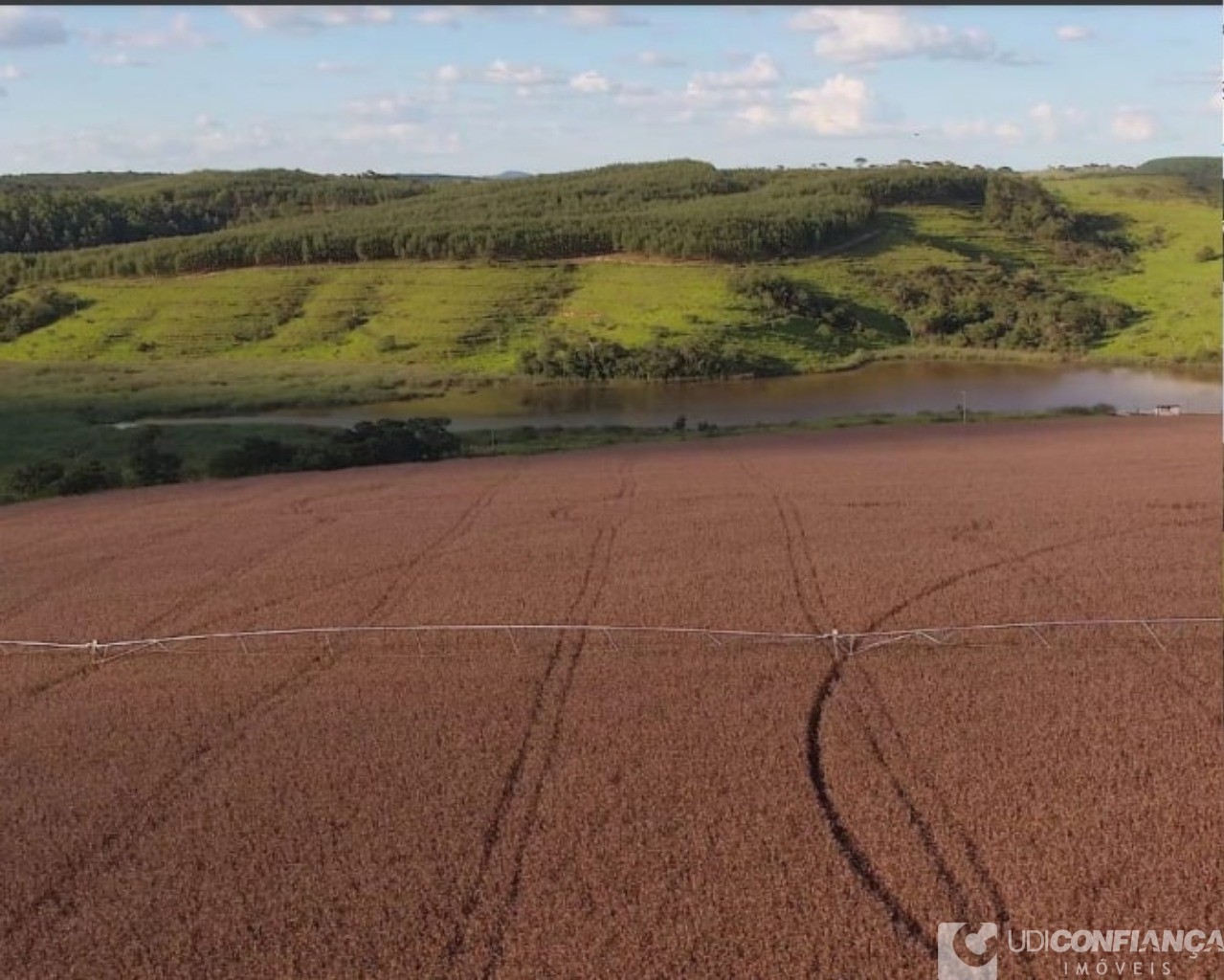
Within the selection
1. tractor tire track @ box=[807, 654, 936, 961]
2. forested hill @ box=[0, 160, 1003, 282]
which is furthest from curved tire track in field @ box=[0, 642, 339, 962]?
forested hill @ box=[0, 160, 1003, 282]

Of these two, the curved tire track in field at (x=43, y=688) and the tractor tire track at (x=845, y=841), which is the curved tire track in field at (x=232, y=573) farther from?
the tractor tire track at (x=845, y=841)

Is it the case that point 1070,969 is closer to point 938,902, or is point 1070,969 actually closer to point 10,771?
point 938,902

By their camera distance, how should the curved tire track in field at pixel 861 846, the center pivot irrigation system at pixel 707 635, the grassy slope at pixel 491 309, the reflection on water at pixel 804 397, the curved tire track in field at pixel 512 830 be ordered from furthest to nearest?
the grassy slope at pixel 491 309 → the reflection on water at pixel 804 397 → the center pivot irrigation system at pixel 707 635 → the curved tire track in field at pixel 861 846 → the curved tire track in field at pixel 512 830

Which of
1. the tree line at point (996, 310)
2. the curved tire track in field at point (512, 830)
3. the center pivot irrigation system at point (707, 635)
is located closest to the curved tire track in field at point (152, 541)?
the center pivot irrigation system at point (707, 635)

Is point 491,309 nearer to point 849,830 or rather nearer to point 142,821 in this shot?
point 142,821

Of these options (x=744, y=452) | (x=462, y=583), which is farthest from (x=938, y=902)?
(x=744, y=452)

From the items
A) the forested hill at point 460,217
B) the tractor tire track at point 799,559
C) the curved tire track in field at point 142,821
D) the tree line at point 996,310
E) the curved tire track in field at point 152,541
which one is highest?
the forested hill at point 460,217
